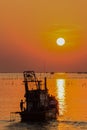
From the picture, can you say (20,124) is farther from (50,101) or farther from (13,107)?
(13,107)

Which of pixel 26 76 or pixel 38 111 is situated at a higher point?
pixel 26 76

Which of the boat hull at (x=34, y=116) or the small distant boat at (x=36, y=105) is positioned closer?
the boat hull at (x=34, y=116)

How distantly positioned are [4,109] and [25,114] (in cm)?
3586

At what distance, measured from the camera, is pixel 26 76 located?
292ft

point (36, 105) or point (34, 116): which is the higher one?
point (36, 105)

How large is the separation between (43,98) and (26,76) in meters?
5.26

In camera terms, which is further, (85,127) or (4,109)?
(4,109)

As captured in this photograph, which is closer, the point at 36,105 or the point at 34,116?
the point at 34,116

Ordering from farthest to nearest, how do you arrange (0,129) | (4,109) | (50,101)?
(4,109)
(50,101)
(0,129)

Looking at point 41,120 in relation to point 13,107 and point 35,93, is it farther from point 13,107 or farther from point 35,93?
point 13,107

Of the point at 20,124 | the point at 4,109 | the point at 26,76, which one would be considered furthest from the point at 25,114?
the point at 4,109

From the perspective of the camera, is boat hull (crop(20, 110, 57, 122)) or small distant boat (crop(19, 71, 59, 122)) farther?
small distant boat (crop(19, 71, 59, 122))

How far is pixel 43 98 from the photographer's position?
87.4 meters

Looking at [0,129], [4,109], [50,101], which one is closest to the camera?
[0,129]
